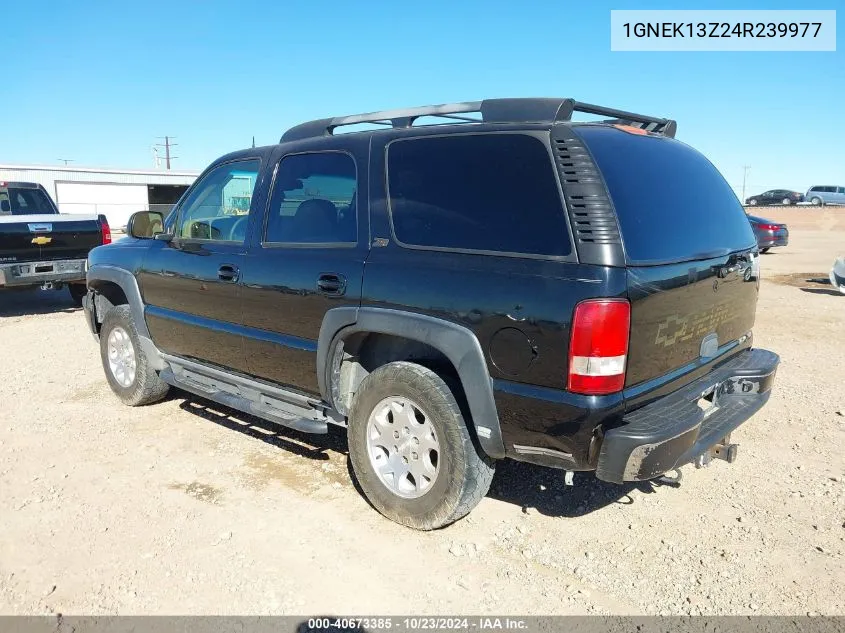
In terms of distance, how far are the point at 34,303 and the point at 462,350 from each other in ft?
34.3

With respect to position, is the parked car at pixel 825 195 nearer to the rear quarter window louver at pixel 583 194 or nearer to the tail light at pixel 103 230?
the tail light at pixel 103 230

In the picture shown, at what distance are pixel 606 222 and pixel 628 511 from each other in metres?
1.76

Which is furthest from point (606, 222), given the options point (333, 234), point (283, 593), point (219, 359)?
point (219, 359)

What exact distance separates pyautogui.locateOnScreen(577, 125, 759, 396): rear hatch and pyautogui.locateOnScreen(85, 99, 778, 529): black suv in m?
0.01

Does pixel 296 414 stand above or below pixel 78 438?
above

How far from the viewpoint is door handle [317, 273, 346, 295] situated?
3457mm

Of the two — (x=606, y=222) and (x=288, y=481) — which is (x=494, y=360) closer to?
(x=606, y=222)

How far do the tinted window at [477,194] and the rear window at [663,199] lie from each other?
0.85 feet

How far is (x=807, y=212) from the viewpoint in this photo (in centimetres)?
3653

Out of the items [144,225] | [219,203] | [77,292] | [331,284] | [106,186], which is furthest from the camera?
[106,186]

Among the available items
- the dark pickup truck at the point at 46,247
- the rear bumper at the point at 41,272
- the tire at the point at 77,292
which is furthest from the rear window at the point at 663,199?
the tire at the point at 77,292

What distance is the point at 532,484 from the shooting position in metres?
3.90

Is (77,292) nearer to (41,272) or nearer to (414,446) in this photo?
(41,272)

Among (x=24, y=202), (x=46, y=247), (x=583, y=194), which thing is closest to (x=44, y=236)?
(x=46, y=247)
